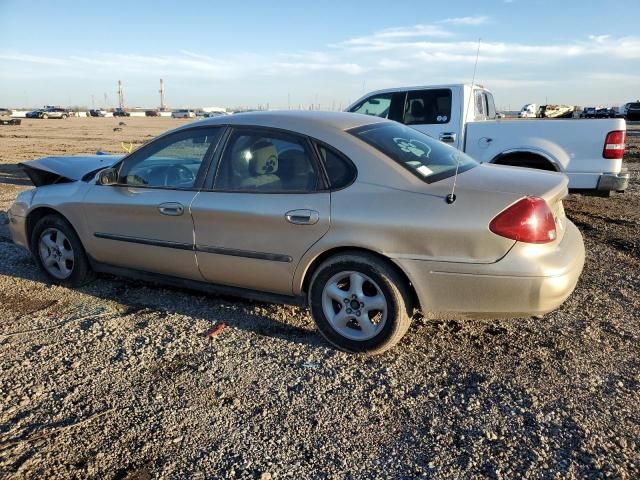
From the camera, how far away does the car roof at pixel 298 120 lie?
360cm

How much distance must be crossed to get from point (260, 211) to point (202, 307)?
1210mm

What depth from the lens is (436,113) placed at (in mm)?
7840

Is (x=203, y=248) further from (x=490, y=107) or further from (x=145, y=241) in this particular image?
(x=490, y=107)

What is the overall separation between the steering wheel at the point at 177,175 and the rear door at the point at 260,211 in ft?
0.82

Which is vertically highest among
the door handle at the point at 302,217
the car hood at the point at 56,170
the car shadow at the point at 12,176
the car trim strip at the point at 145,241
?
the car hood at the point at 56,170

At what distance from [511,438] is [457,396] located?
0.43 meters

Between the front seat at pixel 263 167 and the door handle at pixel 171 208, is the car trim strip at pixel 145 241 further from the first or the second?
the front seat at pixel 263 167

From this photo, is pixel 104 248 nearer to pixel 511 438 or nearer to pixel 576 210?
pixel 511 438

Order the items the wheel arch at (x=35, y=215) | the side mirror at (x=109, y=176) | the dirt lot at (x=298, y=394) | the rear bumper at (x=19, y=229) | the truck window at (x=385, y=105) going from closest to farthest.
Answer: the dirt lot at (x=298, y=394), the side mirror at (x=109, y=176), the wheel arch at (x=35, y=215), the rear bumper at (x=19, y=229), the truck window at (x=385, y=105)

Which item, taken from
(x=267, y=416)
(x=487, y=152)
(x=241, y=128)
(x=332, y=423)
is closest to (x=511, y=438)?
(x=332, y=423)

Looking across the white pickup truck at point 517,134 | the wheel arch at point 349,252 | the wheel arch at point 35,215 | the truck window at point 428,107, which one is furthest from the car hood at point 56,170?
the truck window at point 428,107

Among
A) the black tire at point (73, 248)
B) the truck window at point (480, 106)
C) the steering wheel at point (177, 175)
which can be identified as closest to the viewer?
the steering wheel at point (177, 175)

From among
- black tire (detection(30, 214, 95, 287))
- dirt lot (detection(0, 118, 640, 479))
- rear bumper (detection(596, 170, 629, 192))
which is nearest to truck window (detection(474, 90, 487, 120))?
rear bumper (detection(596, 170, 629, 192))

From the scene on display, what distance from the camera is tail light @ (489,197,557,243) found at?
2.94 m
